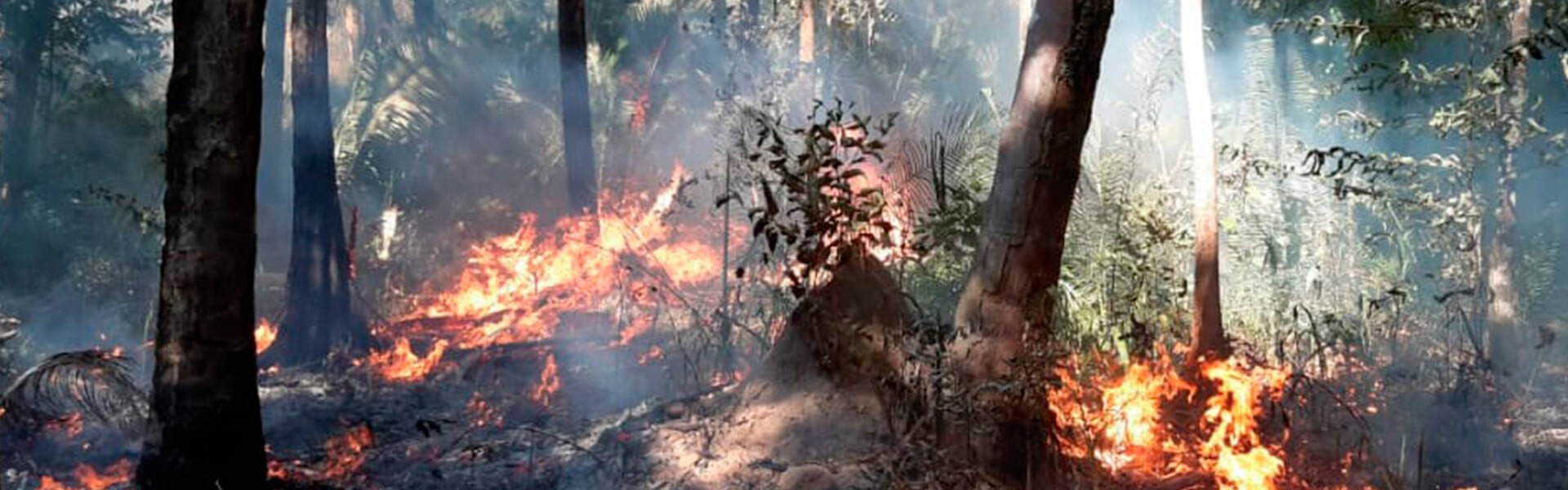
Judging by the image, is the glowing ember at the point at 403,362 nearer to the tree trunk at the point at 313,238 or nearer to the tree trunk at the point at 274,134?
the tree trunk at the point at 313,238

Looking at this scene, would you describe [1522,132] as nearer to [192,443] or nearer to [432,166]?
[192,443]

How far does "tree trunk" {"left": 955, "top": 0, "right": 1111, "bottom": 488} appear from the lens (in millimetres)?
6203

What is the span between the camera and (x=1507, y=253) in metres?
14.0

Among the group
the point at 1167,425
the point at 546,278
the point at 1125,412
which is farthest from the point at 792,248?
the point at 546,278

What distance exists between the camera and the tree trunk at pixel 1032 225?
620cm

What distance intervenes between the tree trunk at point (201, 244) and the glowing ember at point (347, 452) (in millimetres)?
2066

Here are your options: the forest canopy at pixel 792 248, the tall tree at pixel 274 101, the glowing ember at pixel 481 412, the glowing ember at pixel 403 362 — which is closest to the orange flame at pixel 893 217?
the forest canopy at pixel 792 248

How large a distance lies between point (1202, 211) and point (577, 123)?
8360mm

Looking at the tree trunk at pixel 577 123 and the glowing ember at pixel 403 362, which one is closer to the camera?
the glowing ember at pixel 403 362

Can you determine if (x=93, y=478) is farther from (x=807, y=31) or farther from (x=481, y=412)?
(x=807, y=31)

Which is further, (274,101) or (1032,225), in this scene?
(274,101)

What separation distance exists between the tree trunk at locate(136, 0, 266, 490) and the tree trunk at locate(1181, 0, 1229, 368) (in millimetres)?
6560

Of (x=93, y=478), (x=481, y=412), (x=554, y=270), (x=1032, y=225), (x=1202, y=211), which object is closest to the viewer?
(x=1032, y=225)

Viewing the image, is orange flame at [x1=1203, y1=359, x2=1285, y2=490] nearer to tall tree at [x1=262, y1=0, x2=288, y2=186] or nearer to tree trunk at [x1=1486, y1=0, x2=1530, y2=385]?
tree trunk at [x1=1486, y1=0, x2=1530, y2=385]
